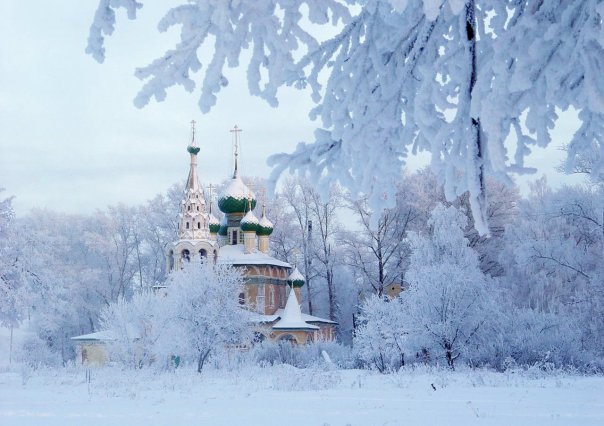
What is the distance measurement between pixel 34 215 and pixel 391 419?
39245mm

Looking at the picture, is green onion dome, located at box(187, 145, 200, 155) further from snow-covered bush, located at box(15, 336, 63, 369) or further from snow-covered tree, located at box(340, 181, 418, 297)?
snow-covered bush, located at box(15, 336, 63, 369)

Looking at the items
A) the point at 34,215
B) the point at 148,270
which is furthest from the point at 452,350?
the point at 34,215

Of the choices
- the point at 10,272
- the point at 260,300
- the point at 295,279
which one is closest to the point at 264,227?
the point at 295,279

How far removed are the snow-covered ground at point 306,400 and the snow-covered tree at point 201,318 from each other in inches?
149

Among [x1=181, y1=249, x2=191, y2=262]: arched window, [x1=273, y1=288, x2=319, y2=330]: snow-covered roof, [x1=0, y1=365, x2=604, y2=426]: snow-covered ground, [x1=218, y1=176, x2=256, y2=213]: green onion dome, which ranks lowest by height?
[x1=0, y1=365, x2=604, y2=426]: snow-covered ground

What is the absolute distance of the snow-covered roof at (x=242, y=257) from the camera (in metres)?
32.2

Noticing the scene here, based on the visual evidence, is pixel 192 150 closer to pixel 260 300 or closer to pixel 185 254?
pixel 185 254

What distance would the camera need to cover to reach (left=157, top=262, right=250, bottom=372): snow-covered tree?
21.0 m

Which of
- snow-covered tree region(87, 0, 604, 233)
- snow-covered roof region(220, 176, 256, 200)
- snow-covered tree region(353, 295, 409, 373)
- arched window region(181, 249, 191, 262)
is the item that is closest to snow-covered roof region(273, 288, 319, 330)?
arched window region(181, 249, 191, 262)

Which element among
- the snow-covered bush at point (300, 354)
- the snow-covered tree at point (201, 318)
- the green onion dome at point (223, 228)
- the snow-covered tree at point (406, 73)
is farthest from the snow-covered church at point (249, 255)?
the snow-covered tree at point (406, 73)

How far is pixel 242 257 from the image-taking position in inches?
1297

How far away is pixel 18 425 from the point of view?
940cm

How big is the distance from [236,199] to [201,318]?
1421cm

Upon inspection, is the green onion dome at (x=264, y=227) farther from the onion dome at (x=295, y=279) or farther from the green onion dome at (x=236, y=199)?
the onion dome at (x=295, y=279)
